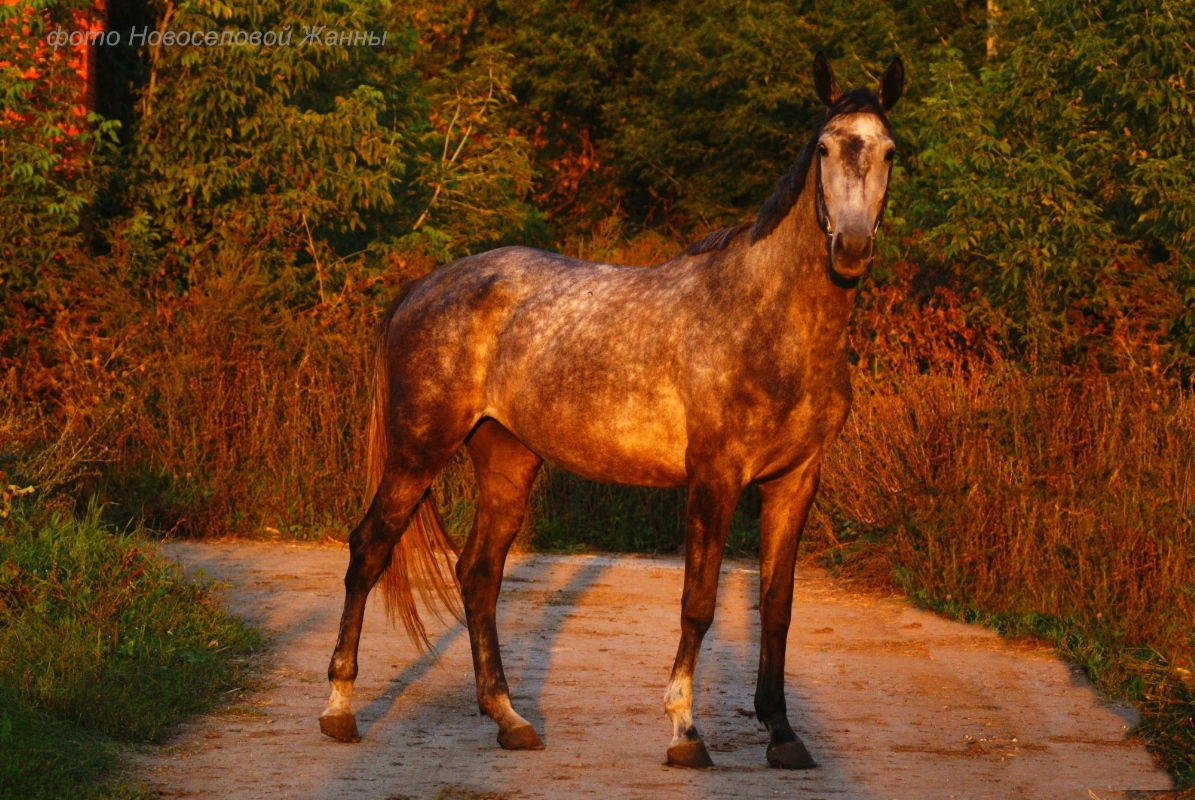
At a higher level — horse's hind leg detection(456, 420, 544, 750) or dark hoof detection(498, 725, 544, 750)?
horse's hind leg detection(456, 420, 544, 750)

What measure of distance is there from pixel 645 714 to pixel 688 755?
924 millimetres

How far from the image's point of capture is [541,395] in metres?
6.29

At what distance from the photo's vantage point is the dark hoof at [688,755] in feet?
18.0

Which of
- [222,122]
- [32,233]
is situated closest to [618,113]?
[222,122]

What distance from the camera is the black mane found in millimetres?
5422

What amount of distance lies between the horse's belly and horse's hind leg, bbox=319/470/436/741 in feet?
1.83

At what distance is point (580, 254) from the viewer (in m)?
19.0

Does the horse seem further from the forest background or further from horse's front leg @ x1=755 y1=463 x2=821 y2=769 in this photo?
the forest background

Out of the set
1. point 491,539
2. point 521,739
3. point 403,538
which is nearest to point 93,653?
point 403,538

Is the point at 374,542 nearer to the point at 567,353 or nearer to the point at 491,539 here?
the point at 491,539

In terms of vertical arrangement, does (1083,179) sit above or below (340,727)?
above

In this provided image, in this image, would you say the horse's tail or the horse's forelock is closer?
the horse's forelock

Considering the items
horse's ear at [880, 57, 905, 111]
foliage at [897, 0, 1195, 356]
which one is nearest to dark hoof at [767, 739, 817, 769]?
horse's ear at [880, 57, 905, 111]

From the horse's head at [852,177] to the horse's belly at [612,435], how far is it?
1021 millimetres
